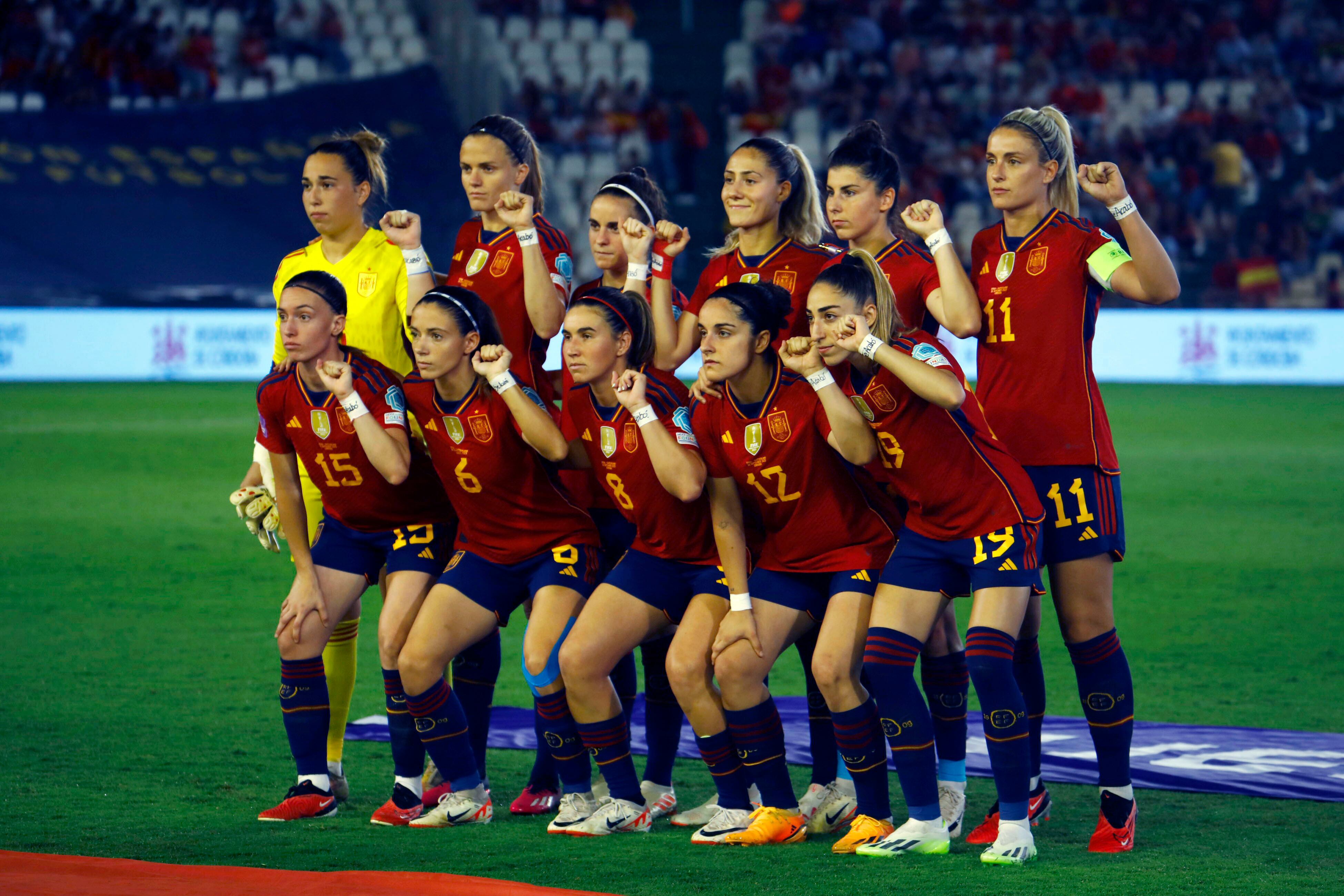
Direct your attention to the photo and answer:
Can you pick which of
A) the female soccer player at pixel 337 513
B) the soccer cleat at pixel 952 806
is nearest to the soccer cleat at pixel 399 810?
the female soccer player at pixel 337 513

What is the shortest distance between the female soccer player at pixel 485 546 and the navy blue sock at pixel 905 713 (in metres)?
1.03

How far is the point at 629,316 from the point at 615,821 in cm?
157

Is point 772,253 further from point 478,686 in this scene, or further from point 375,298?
point 478,686

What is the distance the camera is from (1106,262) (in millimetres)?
4695

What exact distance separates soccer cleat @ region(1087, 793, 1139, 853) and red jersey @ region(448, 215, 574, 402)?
232cm

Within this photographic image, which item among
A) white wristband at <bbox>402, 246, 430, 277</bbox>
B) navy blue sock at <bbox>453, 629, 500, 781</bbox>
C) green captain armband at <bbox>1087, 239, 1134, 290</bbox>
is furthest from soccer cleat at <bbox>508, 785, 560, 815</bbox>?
green captain armband at <bbox>1087, 239, 1134, 290</bbox>

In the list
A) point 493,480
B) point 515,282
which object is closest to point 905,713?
point 493,480

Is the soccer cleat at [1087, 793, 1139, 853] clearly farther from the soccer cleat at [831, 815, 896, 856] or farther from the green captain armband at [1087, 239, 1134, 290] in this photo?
the green captain armband at [1087, 239, 1134, 290]

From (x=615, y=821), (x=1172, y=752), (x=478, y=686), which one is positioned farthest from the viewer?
(x=1172, y=752)

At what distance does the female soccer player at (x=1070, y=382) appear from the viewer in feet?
15.3

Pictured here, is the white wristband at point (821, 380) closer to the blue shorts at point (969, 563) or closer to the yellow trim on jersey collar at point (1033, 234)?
the blue shorts at point (969, 563)

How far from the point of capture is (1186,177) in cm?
2477

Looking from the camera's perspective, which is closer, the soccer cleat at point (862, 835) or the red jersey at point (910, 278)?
the soccer cleat at point (862, 835)

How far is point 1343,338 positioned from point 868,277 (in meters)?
18.4
